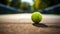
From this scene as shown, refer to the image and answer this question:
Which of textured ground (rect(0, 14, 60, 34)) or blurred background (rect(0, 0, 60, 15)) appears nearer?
textured ground (rect(0, 14, 60, 34))

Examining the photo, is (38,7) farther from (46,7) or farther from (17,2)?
(17,2)

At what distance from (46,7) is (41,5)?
0.43 m

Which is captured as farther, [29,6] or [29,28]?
[29,6]

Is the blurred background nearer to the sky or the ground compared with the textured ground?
nearer to the sky

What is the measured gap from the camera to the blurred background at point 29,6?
40.2 ft

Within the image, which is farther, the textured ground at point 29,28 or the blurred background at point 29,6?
the blurred background at point 29,6

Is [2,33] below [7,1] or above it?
below

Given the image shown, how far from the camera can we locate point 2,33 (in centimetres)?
526

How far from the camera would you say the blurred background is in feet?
40.2

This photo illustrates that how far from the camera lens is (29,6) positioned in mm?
12477

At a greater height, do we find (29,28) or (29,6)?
(29,6)

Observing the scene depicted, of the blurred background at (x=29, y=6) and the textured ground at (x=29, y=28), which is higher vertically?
the blurred background at (x=29, y=6)

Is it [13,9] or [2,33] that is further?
[13,9]

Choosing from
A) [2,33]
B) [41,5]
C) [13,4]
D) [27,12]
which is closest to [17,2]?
[13,4]
